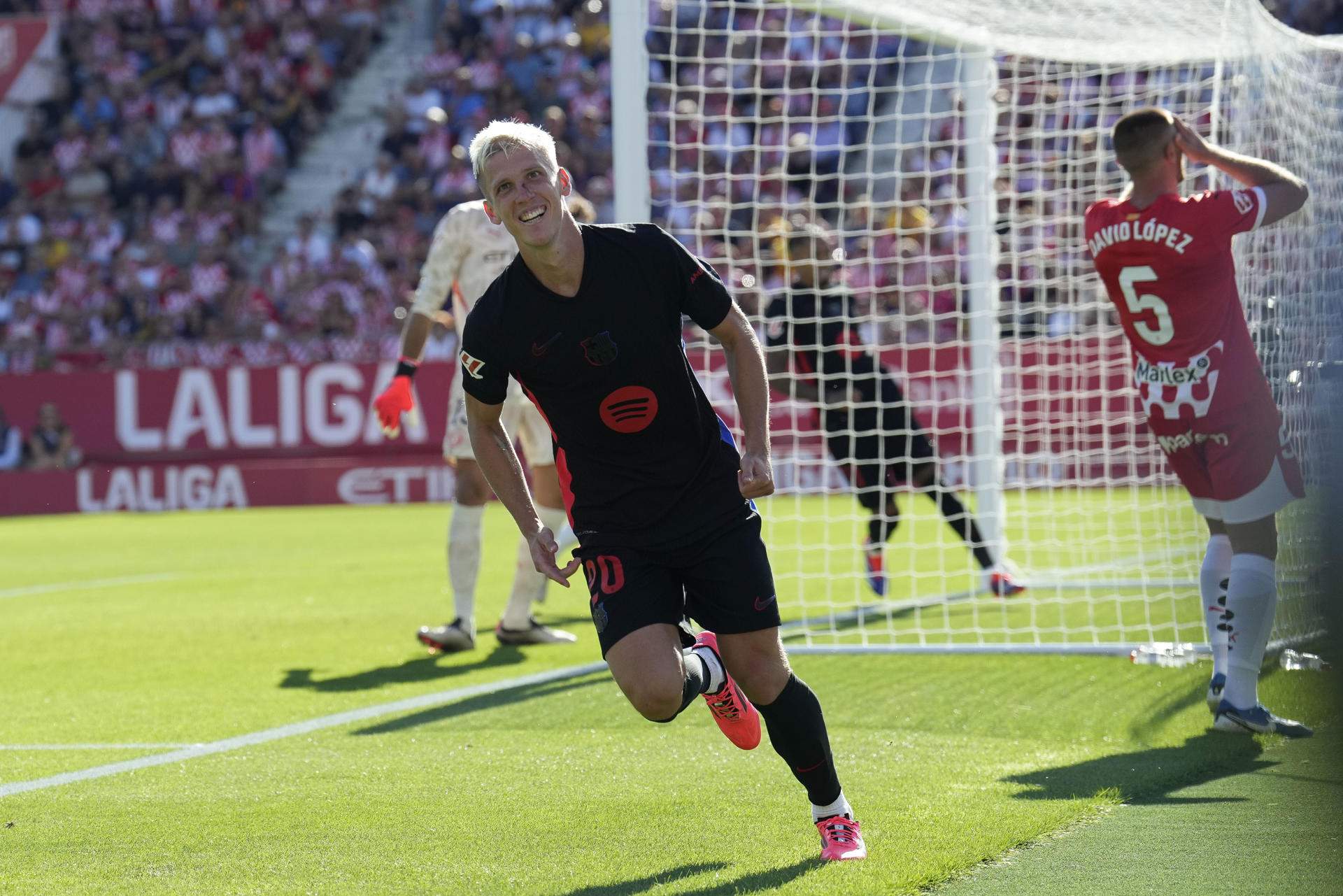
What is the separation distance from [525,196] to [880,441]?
573 centimetres

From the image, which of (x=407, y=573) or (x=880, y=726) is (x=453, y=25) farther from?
(x=880, y=726)

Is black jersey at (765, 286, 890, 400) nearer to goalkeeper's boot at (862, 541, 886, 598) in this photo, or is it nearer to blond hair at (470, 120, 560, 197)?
goalkeeper's boot at (862, 541, 886, 598)

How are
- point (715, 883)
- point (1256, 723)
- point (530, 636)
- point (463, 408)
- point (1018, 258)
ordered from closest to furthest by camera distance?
point (715, 883)
point (1256, 723)
point (463, 408)
point (530, 636)
point (1018, 258)

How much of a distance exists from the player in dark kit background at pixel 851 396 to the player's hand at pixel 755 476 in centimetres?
472

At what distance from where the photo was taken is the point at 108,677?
7324 mm

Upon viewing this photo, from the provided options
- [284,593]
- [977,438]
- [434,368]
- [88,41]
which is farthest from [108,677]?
[88,41]

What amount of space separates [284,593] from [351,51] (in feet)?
59.0

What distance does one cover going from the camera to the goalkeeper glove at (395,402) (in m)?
7.35

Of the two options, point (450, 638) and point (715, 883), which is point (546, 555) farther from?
point (450, 638)

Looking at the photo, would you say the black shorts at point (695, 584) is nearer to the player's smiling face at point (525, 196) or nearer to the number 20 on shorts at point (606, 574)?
the number 20 on shorts at point (606, 574)

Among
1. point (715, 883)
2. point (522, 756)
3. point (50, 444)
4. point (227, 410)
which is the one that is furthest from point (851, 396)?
point (50, 444)

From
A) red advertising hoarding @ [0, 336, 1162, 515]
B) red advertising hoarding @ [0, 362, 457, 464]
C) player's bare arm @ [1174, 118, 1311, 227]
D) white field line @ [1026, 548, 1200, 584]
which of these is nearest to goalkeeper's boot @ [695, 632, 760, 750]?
player's bare arm @ [1174, 118, 1311, 227]

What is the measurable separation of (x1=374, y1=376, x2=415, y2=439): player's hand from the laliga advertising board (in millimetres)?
12867

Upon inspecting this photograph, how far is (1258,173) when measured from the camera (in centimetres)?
553
